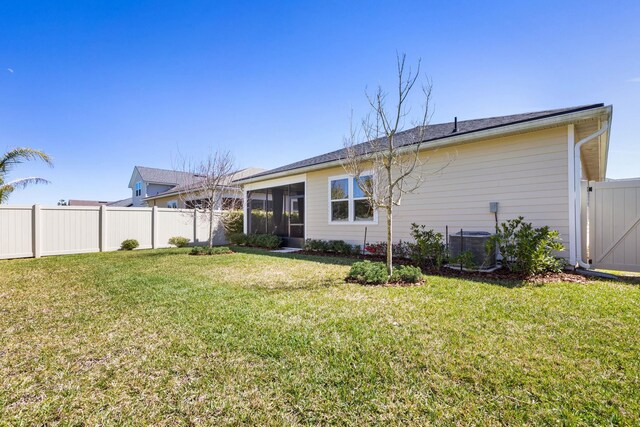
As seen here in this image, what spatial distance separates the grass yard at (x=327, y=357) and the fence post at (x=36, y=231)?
26.0 ft

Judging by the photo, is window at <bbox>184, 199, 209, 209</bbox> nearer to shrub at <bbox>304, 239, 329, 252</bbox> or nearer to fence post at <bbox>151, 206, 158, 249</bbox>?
fence post at <bbox>151, 206, 158, 249</bbox>

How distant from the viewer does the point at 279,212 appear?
14125mm

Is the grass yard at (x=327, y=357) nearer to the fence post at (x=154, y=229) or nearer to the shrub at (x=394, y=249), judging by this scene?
the shrub at (x=394, y=249)

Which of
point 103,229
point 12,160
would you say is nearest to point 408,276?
point 103,229

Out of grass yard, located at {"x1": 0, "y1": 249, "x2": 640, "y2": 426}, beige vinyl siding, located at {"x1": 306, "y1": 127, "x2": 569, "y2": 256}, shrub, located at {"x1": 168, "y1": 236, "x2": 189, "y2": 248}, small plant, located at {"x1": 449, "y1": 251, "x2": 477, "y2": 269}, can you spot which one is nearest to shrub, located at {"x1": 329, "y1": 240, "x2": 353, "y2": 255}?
beige vinyl siding, located at {"x1": 306, "y1": 127, "x2": 569, "y2": 256}

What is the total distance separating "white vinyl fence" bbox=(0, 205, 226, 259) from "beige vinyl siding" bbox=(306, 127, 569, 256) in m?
10.0

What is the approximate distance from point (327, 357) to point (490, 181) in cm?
663

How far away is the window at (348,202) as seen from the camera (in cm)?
1002

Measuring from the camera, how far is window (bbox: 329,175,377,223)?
10.0m

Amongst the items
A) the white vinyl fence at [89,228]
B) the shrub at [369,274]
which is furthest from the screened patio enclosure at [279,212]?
the shrub at [369,274]

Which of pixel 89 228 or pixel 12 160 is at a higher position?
pixel 12 160

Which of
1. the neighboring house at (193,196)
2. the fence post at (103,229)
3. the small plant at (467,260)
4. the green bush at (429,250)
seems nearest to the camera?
the small plant at (467,260)

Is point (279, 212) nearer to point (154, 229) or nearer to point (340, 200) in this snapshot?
point (340, 200)

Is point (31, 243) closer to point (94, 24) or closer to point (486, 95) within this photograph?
point (94, 24)
